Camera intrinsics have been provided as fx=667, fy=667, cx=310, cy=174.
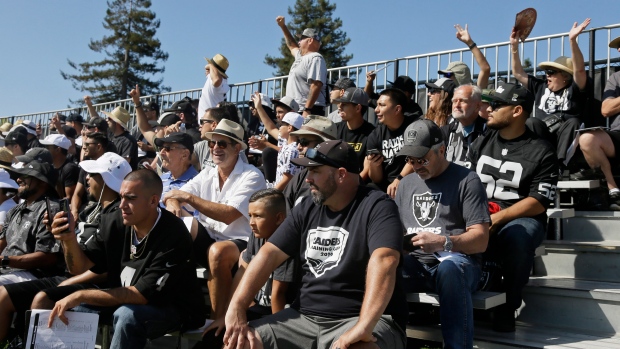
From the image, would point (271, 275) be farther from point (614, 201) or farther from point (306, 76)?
point (306, 76)

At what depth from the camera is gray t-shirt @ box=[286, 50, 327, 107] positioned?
31.3 ft

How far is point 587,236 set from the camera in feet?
18.7

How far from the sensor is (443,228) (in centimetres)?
458

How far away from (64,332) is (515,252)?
3133mm

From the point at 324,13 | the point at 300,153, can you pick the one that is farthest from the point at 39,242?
the point at 324,13

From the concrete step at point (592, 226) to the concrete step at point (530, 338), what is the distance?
130cm

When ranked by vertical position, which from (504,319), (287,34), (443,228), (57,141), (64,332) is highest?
(287,34)

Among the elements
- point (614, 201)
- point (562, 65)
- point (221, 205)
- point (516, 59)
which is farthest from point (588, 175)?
point (221, 205)

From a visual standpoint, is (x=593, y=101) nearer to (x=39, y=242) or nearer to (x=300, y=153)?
Answer: (x=300, y=153)

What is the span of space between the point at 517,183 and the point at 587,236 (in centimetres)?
108

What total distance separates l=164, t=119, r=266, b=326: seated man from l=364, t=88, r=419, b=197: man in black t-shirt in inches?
50.2

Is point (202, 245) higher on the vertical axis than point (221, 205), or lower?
lower

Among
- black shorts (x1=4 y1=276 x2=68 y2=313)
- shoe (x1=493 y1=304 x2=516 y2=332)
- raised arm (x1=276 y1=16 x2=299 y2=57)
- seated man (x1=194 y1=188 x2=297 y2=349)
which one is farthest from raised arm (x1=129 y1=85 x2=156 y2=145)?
shoe (x1=493 y1=304 x2=516 y2=332)

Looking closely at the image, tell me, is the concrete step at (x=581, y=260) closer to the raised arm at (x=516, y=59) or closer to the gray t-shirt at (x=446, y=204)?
the gray t-shirt at (x=446, y=204)
